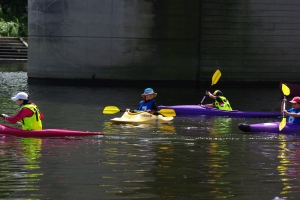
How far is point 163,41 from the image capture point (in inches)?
1245

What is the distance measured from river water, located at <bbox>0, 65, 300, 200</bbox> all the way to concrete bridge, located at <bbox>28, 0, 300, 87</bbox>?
→ 9578mm

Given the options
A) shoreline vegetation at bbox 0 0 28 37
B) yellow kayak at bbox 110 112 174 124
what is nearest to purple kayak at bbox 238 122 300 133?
yellow kayak at bbox 110 112 174 124

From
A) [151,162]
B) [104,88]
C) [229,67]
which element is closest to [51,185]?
[151,162]

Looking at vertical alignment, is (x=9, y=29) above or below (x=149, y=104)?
above

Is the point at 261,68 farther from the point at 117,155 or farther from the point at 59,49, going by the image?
the point at 117,155

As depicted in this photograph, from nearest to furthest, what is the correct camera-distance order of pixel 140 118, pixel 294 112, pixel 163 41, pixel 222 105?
1. pixel 294 112
2. pixel 140 118
3. pixel 222 105
4. pixel 163 41

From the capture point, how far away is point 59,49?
3139cm

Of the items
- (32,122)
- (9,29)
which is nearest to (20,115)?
(32,122)

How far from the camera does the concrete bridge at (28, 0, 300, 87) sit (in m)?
31.2

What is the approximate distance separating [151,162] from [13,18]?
136 ft

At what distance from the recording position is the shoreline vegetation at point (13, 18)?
5097cm

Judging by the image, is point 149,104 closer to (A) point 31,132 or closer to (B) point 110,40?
(A) point 31,132

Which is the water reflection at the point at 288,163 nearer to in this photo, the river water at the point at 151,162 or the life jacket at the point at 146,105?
the river water at the point at 151,162

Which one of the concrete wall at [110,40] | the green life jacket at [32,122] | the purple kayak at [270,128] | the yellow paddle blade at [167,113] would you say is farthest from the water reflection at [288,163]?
the concrete wall at [110,40]
